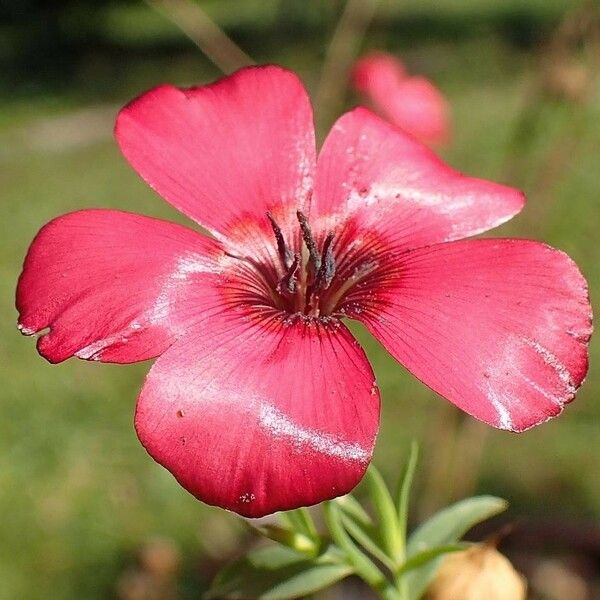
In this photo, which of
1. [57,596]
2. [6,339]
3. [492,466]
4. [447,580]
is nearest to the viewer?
[447,580]

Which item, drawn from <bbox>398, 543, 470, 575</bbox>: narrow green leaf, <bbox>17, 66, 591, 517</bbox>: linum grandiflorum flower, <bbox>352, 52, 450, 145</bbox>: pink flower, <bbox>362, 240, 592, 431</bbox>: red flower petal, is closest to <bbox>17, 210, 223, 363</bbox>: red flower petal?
<bbox>17, 66, 591, 517</bbox>: linum grandiflorum flower

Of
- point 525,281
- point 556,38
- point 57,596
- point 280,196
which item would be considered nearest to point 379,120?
point 280,196

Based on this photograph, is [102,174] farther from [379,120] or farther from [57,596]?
[379,120]

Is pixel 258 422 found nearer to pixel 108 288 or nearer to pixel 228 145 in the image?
pixel 108 288

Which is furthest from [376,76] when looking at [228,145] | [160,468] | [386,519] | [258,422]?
[258,422]

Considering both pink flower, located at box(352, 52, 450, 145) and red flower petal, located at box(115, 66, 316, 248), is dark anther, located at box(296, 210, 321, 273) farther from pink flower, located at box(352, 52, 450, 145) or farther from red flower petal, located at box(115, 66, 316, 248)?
pink flower, located at box(352, 52, 450, 145)

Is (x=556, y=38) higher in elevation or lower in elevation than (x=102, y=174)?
higher
